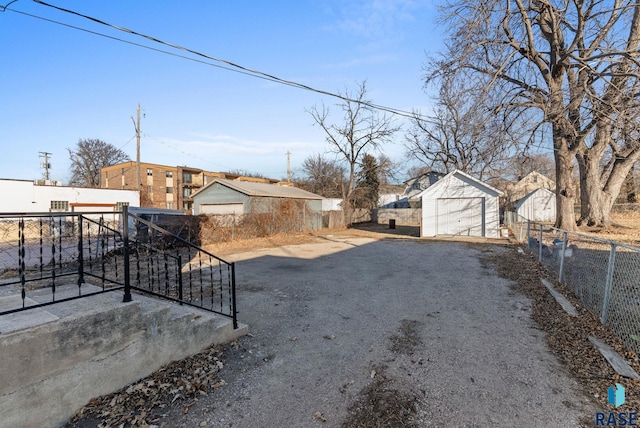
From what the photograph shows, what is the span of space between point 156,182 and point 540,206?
44035 millimetres

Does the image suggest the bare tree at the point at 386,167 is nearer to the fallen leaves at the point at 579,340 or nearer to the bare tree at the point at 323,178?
the bare tree at the point at 323,178

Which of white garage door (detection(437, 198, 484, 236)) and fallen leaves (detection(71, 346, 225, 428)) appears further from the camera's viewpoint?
white garage door (detection(437, 198, 484, 236))

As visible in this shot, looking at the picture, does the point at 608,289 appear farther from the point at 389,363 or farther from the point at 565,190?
the point at 565,190

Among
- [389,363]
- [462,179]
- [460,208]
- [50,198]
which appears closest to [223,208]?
[50,198]

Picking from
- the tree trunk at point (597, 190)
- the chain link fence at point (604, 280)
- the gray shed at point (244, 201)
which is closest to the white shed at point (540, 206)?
the tree trunk at point (597, 190)

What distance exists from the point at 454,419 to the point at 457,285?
4.94m

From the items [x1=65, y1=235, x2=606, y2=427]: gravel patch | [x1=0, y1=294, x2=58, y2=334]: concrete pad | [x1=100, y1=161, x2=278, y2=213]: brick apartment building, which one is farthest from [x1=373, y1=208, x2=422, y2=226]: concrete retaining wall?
[x1=0, y1=294, x2=58, y2=334]: concrete pad

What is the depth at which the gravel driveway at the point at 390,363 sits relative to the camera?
8.99ft

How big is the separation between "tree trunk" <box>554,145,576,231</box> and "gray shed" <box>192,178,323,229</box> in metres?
14.4

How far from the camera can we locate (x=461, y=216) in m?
17.5

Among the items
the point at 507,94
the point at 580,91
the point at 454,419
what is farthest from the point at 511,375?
the point at 507,94

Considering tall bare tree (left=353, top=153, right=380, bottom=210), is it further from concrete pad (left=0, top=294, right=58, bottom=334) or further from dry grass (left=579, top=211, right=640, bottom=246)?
concrete pad (left=0, top=294, right=58, bottom=334)

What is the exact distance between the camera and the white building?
21.7 metres

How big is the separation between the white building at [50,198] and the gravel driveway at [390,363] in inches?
751
